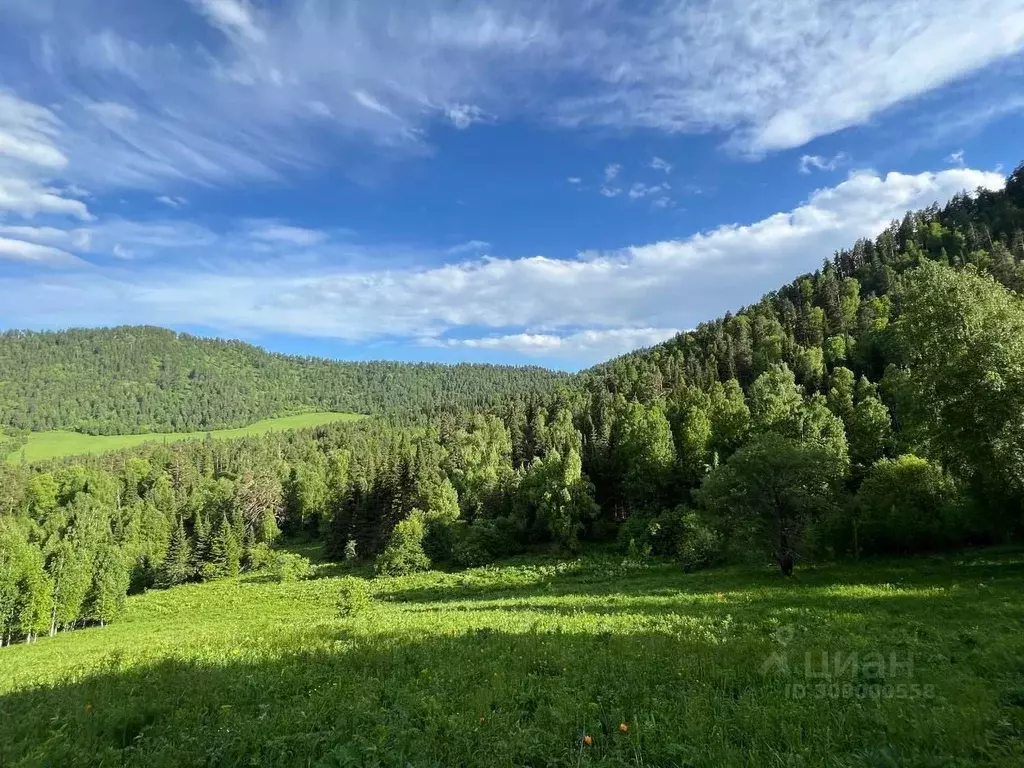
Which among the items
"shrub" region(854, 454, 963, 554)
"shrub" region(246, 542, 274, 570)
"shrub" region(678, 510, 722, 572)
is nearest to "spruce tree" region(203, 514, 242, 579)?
"shrub" region(246, 542, 274, 570)

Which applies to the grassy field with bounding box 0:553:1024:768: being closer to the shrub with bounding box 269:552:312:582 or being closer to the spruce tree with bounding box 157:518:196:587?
the shrub with bounding box 269:552:312:582

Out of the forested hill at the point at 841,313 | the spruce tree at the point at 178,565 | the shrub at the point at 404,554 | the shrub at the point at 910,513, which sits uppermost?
the forested hill at the point at 841,313

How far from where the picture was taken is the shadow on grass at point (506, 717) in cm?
655

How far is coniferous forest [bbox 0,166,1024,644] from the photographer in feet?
92.4

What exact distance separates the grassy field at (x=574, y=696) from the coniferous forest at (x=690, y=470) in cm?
1366

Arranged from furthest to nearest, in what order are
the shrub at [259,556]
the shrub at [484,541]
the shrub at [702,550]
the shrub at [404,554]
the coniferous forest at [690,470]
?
the shrub at [259,556], the shrub at [484,541], the shrub at [404,554], the shrub at [702,550], the coniferous forest at [690,470]

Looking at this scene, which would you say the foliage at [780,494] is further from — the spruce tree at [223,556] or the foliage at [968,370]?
the spruce tree at [223,556]

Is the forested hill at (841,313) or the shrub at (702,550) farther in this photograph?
the forested hill at (841,313)

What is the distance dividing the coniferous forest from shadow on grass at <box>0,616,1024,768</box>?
24.2m

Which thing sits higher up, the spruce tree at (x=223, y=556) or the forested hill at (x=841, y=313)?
the forested hill at (x=841, y=313)

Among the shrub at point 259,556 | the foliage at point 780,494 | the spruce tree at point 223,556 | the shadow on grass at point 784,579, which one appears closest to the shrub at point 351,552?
the shrub at point 259,556

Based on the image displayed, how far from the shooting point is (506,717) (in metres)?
8.14

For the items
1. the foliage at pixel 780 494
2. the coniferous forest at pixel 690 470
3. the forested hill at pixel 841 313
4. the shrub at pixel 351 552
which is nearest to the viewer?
the coniferous forest at pixel 690 470

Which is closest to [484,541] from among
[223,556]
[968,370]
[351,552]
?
[351,552]
